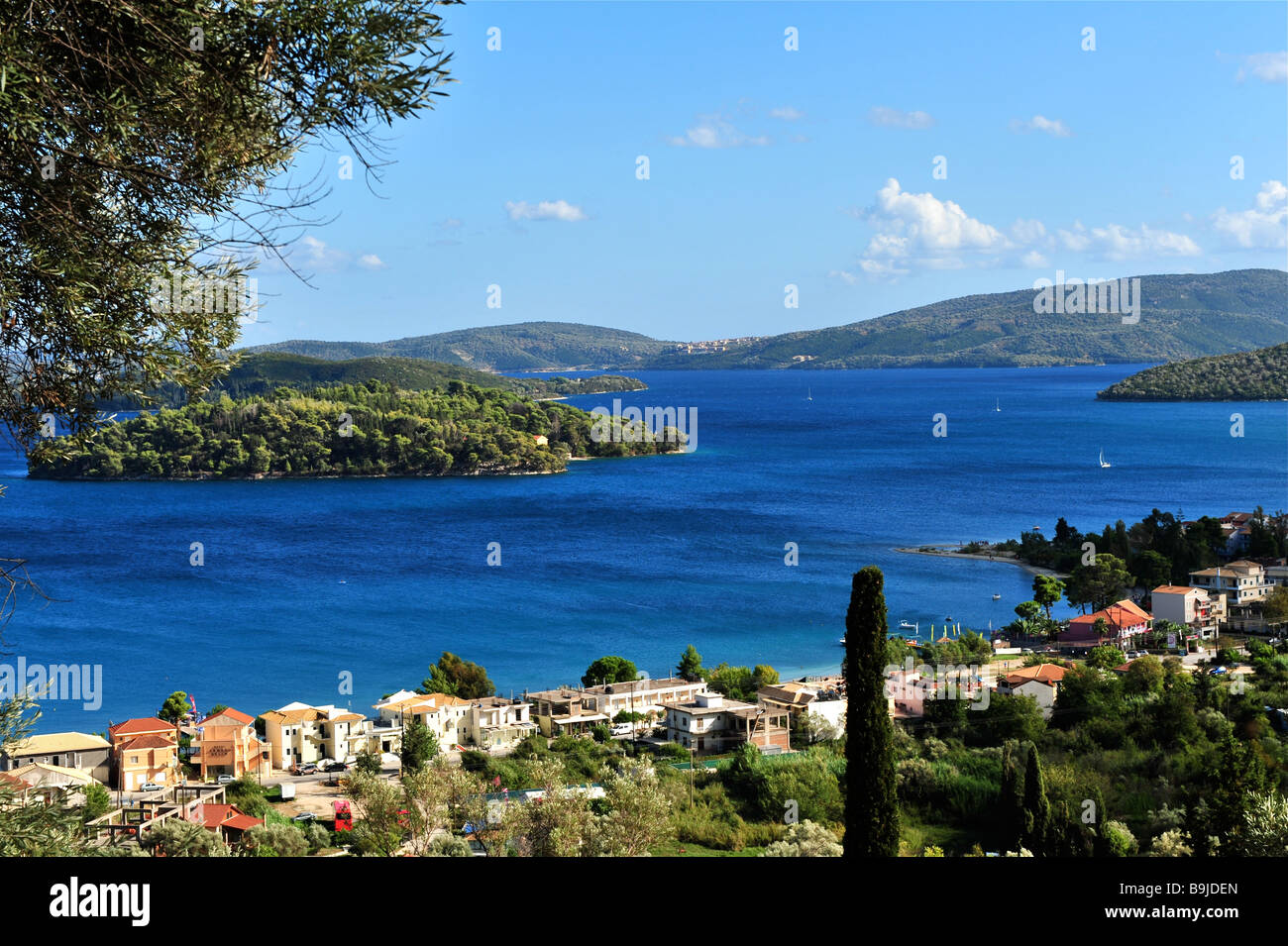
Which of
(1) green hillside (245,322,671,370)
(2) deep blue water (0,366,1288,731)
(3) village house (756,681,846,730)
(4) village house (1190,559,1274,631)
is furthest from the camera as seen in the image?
(1) green hillside (245,322,671,370)

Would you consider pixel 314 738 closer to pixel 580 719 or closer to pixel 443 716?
pixel 443 716

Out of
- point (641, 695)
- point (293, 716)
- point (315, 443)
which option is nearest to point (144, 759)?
point (293, 716)

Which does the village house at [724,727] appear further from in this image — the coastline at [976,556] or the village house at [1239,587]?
the coastline at [976,556]

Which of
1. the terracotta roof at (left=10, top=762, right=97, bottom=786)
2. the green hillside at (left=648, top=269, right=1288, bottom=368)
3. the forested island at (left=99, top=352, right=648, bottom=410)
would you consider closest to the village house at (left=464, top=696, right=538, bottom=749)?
the terracotta roof at (left=10, top=762, right=97, bottom=786)

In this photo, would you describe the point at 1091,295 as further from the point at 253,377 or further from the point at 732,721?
the point at 732,721

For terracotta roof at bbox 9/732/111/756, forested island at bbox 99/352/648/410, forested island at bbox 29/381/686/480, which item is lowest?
terracotta roof at bbox 9/732/111/756

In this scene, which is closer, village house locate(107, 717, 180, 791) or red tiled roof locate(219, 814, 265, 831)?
red tiled roof locate(219, 814, 265, 831)

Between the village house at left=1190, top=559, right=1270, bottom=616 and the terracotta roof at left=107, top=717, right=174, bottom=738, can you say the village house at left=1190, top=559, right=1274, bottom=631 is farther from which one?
the terracotta roof at left=107, top=717, right=174, bottom=738
